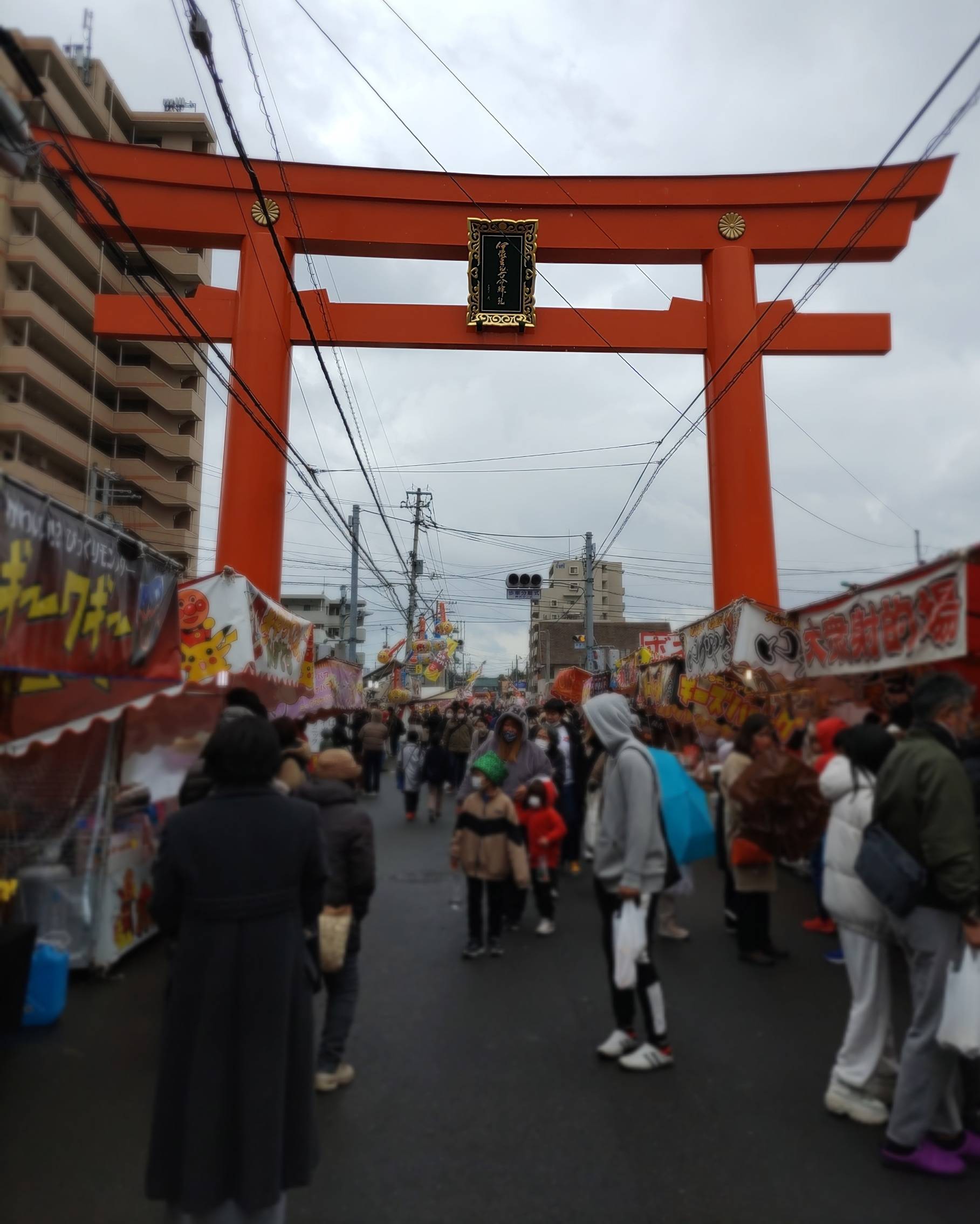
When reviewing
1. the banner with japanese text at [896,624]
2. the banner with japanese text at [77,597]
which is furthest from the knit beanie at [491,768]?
the banner with japanese text at [896,624]

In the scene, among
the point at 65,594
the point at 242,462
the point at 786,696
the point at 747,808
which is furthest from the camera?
the point at 242,462

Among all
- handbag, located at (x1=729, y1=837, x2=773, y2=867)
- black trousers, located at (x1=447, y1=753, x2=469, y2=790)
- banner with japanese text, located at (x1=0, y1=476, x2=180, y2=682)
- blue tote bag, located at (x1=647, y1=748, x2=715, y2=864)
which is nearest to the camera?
banner with japanese text, located at (x1=0, y1=476, x2=180, y2=682)

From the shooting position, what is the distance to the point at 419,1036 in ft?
14.9

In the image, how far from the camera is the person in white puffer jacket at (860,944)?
358 centimetres

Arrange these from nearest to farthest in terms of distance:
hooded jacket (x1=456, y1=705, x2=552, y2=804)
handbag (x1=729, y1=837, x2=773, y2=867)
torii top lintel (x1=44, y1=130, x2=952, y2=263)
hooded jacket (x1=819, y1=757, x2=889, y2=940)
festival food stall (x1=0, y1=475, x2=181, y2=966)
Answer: hooded jacket (x1=819, y1=757, x2=889, y2=940) < festival food stall (x1=0, y1=475, x2=181, y2=966) < handbag (x1=729, y1=837, x2=773, y2=867) < hooded jacket (x1=456, y1=705, x2=552, y2=804) < torii top lintel (x1=44, y1=130, x2=952, y2=263)

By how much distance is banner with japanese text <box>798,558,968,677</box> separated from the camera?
4.73 m

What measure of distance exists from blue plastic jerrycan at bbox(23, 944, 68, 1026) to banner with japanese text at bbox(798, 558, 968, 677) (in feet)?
17.7

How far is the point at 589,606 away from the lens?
27.8 meters

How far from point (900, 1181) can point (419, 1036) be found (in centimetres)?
244

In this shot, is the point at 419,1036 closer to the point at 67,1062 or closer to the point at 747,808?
the point at 67,1062

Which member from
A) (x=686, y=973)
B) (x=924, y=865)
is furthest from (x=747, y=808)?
(x=924, y=865)

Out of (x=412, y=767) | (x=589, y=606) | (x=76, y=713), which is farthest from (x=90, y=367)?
(x=76, y=713)

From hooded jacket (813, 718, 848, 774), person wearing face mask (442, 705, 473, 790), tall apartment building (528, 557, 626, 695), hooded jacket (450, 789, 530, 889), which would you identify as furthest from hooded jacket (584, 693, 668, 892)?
tall apartment building (528, 557, 626, 695)

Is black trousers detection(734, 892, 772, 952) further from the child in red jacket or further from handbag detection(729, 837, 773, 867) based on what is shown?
the child in red jacket
